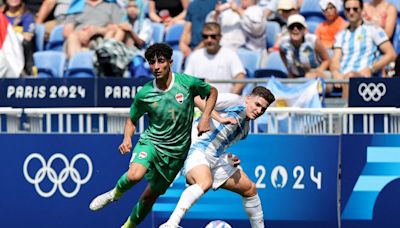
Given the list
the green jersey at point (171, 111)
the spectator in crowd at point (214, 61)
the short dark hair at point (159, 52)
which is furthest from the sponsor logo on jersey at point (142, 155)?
the spectator in crowd at point (214, 61)

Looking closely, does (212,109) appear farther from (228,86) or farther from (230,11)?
(230,11)

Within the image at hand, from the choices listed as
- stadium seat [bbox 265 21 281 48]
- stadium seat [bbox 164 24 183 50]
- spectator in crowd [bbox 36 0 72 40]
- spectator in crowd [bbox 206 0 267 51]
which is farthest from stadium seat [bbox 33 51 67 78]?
stadium seat [bbox 265 21 281 48]

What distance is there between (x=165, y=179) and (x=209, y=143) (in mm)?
547

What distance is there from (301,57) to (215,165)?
3.95 meters

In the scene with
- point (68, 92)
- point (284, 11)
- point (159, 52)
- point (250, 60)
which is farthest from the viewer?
point (284, 11)

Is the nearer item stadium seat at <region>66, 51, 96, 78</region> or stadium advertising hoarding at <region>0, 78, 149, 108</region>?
stadium advertising hoarding at <region>0, 78, 149, 108</region>

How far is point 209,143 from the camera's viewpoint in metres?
11.2

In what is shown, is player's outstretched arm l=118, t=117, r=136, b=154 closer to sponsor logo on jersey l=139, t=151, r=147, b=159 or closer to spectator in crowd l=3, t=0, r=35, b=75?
sponsor logo on jersey l=139, t=151, r=147, b=159

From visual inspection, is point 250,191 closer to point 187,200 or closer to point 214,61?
point 187,200

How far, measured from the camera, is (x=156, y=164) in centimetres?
1101

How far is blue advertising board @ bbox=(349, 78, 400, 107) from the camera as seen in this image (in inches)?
476

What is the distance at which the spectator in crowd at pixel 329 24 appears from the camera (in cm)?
1534

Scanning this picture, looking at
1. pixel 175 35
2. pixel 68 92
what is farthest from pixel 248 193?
pixel 175 35

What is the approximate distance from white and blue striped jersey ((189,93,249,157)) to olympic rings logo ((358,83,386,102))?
1.54 m
